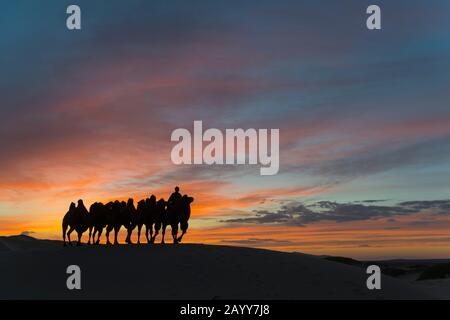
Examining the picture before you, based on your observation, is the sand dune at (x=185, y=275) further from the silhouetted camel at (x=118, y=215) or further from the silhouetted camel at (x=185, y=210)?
the silhouetted camel at (x=118, y=215)

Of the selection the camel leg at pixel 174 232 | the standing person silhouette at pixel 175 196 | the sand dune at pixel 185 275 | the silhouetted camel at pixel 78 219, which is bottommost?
the sand dune at pixel 185 275

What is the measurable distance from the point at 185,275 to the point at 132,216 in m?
6.43

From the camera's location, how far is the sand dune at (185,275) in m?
19.9

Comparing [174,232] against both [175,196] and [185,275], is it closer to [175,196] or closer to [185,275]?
[175,196]

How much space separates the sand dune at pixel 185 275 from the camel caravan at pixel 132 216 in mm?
1341

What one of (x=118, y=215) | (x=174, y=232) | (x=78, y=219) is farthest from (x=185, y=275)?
(x=78, y=219)

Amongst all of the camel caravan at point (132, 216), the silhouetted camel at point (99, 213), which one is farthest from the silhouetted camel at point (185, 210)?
the silhouetted camel at point (99, 213)

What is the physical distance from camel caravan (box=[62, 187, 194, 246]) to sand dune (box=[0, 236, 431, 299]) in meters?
1.34

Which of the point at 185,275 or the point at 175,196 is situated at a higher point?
the point at 175,196

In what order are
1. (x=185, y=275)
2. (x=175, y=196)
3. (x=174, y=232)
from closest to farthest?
(x=185, y=275), (x=175, y=196), (x=174, y=232)

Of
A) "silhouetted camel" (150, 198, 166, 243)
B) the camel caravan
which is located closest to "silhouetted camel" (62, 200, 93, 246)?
the camel caravan

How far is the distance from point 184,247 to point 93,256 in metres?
4.17

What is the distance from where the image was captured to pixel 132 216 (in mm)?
26891
